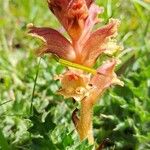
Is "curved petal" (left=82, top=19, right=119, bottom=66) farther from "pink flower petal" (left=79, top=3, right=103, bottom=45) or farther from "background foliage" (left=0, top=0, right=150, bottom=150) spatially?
"background foliage" (left=0, top=0, right=150, bottom=150)

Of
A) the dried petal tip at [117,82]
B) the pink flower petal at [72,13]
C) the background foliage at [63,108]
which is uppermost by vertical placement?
the pink flower petal at [72,13]

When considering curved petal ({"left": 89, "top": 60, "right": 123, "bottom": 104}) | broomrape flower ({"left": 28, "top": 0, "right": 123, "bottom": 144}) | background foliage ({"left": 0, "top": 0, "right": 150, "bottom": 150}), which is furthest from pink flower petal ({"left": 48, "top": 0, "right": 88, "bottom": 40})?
background foliage ({"left": 0, "top": 0, "right": 150, "bottom": 150})

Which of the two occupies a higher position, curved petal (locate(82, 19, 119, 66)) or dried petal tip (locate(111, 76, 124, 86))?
curved petal (locate(82, 19, 119, 66))

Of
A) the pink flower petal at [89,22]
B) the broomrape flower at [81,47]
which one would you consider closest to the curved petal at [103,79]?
the broomrape flower at [81,47]

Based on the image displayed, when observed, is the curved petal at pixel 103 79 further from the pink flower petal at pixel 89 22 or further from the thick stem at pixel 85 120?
the pink flower petal at pixel 89 22

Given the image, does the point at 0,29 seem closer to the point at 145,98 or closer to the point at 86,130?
the point at 145,98

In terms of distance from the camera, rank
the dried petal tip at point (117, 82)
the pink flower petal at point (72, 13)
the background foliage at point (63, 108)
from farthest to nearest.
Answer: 1. the background foliage at point (63, 108)
2. the dried petal tip at point (117, 82)
3. the pink flower petal at point (72, 13)

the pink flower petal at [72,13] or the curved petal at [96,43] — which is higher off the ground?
the pink flower petal at [72,13]

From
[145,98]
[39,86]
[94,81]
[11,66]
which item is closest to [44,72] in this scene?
[39,86]

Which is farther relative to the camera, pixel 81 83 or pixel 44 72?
pixel 44 72
